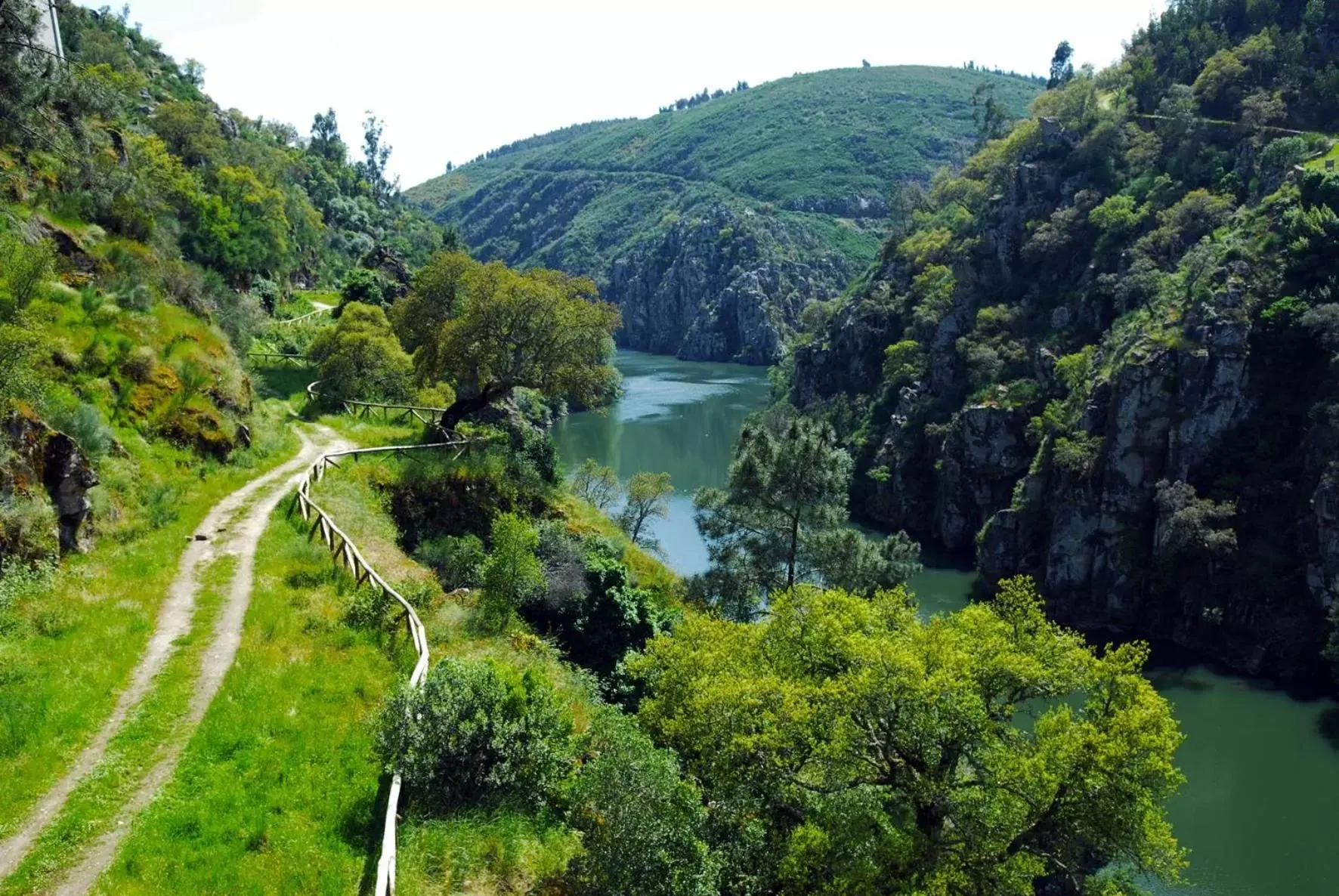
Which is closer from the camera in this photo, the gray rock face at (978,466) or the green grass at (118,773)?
the green grass at (118,773)

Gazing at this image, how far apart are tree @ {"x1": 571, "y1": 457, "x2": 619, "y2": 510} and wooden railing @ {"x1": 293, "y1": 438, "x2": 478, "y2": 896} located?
21282mm

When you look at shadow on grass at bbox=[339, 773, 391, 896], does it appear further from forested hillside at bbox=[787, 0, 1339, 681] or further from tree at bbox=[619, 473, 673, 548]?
forested hillside at bbox=[787, 0, 1339, 681]

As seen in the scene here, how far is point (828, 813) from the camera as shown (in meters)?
17.7

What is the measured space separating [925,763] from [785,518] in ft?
73.3

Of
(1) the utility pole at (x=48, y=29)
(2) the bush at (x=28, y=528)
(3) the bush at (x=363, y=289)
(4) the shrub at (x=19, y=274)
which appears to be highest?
(1) the utility pole at (x=48, y=29)

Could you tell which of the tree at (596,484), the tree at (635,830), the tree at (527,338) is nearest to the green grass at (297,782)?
the tree at (635,830)

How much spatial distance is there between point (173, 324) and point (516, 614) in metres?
16.9

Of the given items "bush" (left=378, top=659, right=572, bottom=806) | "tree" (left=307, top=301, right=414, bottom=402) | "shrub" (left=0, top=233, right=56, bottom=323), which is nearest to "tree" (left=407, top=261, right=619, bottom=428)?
"tree" (left=307, top=301, right=414, bottom=402)

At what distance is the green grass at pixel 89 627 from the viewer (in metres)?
13.0

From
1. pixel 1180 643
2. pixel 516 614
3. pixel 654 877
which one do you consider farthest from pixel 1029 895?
pixel 1180 643

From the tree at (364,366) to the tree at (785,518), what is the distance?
1896 cm

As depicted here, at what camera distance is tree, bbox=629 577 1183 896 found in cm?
1764

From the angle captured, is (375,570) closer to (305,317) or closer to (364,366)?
(364,366)

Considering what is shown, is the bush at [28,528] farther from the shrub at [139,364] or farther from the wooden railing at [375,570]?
the shrub at [139,364]
